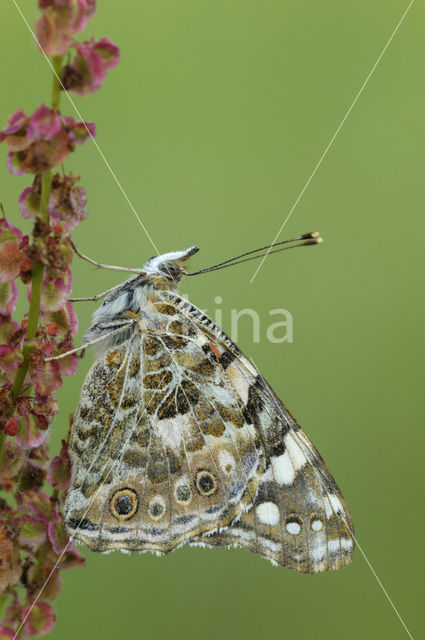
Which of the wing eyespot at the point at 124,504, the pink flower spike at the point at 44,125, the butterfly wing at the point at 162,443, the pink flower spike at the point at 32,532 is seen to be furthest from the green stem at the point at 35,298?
the wing eyespot at the point at 124,504

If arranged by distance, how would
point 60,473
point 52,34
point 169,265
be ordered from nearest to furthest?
point 52,34
point 60,473
point 169,265

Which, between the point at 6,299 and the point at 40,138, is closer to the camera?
the point at 40,138

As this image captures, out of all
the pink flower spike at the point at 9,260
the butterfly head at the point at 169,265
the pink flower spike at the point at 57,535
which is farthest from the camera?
the butterfly head at the point at 169,265

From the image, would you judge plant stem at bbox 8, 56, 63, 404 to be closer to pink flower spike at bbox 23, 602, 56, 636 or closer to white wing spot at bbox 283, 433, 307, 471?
pink flower spike at bbox 23, 602, 56, 636

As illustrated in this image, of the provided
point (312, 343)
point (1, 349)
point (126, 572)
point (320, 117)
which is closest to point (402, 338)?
point (312, 343)

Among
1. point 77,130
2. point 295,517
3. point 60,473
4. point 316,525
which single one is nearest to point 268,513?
point 295,517

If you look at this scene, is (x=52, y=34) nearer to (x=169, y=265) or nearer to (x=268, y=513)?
(x=169, y=265)

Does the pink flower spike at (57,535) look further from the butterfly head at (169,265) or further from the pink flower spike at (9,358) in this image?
the butterfly head at (169,265)

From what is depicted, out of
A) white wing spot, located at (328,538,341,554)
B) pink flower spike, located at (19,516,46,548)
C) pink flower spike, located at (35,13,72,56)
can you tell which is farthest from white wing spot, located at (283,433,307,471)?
pink flower spike, located at (35,13,72,56)
